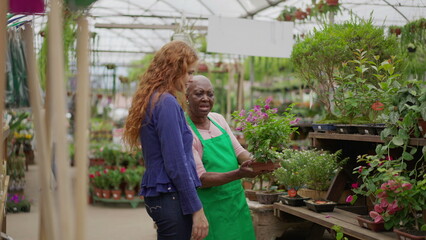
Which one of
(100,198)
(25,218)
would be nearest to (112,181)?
(100,198)

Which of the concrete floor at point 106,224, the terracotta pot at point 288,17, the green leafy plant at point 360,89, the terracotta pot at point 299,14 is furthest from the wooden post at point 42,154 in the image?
the terracotta pot at point 288,17

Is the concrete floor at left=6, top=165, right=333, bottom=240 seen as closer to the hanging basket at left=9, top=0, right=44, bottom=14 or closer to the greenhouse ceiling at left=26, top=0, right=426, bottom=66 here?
the greenhouse ceiling at left=26, top=0, right=426, bottom=66

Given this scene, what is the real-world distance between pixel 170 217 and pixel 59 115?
3.76 feet

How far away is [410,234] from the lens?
86.4 inches

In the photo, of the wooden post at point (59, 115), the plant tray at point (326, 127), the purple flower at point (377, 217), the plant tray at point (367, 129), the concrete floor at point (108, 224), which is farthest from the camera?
the concrete floor at point (108, 224)

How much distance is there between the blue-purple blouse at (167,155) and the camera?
1.94m

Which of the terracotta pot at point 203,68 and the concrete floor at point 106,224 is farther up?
the terracotta pot at point 203,68

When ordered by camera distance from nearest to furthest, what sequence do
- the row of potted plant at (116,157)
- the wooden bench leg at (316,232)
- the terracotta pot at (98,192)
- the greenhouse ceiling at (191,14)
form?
the wooden bench leg at (316,232) → the greenhouse ceiling at (191,14) → the terracotta pot at (98,192) → the row of potted plant at (116,157)

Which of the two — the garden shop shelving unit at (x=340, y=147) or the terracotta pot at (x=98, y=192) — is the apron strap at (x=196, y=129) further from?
the terracotta pot at (x=98, y=192)

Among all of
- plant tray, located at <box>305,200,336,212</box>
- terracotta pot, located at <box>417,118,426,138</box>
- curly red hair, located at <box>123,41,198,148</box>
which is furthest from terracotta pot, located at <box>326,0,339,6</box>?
curly red hair, located at <box>123,41,198,148</box>

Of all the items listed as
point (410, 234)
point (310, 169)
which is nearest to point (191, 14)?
point (310, 169)

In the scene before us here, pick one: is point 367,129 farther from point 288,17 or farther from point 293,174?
point 288,17

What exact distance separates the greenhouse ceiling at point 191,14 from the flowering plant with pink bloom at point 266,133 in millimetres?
1070

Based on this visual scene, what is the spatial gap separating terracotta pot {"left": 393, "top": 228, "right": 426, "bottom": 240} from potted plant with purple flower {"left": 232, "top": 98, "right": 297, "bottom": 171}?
61 cm
